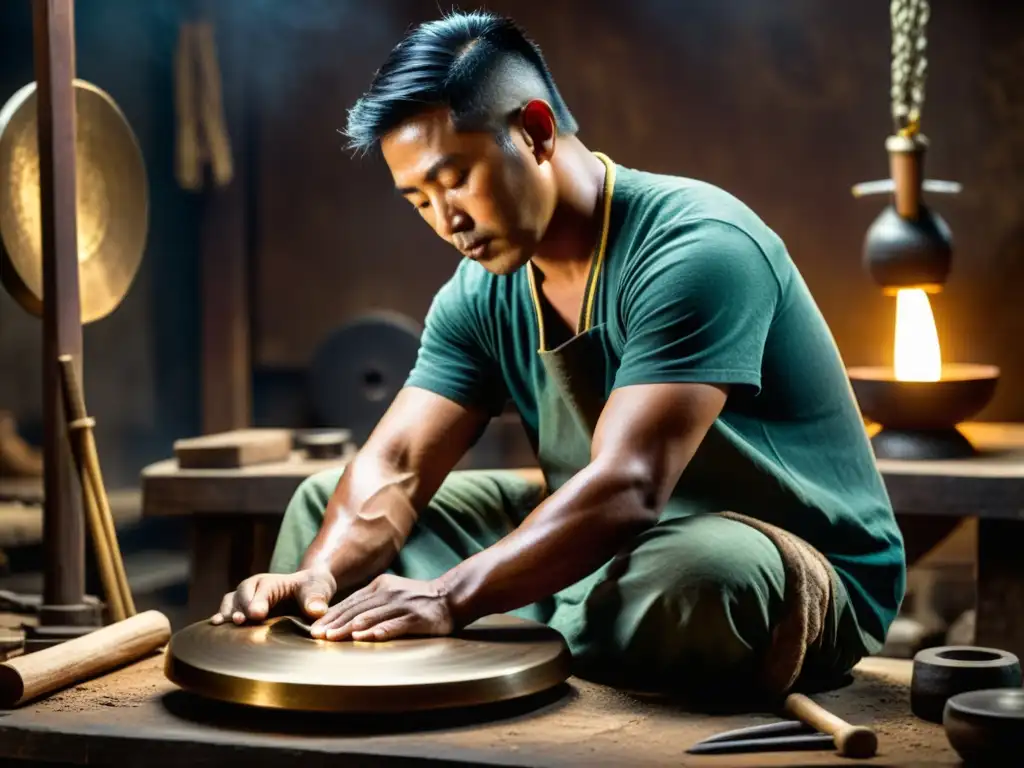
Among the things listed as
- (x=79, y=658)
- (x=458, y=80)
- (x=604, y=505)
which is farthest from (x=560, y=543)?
(x=79, y=658)

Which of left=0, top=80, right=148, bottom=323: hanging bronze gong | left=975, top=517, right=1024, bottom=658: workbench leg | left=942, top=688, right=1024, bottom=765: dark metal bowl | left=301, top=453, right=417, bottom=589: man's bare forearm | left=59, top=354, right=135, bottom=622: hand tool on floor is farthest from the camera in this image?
left=975, top=517, right=1024, bottom=658: workbench leg

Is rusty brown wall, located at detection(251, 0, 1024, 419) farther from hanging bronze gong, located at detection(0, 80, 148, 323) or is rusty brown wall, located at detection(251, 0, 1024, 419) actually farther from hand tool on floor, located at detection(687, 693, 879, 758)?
hand tool on floor, located at detection(687, 693, 879, 758)

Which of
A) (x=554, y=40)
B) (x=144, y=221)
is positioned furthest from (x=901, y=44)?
(x=144, y=221)

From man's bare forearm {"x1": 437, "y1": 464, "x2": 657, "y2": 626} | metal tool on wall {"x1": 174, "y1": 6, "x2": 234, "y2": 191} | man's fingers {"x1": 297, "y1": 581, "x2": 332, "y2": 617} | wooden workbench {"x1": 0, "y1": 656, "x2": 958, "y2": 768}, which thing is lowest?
wooden workbench {"x1": 0, "y1": 656, "x2": 958, "y2": 768}

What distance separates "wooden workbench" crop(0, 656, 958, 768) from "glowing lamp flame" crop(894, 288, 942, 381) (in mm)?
2258

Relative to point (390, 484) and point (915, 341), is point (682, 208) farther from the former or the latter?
point (915, 341)

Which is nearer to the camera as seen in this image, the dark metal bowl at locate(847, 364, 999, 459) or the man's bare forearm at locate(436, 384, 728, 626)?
the man's bare forearm at locate(436, 384, 728, 626)

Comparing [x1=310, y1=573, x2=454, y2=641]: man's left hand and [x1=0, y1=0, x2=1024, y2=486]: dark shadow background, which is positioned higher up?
[x1=0, y1=0, x2=1024, y2=486]: dark shadow background

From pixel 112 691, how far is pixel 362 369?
3710 mm

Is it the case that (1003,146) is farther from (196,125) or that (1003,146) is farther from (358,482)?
(358,482)

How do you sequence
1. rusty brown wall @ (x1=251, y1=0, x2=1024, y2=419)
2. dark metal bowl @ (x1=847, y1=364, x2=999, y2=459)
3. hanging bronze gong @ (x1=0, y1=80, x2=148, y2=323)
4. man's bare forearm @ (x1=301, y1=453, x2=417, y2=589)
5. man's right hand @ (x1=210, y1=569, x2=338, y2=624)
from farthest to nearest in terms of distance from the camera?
1. rusty brown wall @ (x1=251, y1=0, x2=1024, y2=419)
2. dark metal bowl @ (x1=847, y1=364, x2=999, y2=459)
3. hanging bronze gong @ (x1=0, y1=80, x2=148, y2=323)
4. man's bare forearm @ (x1=301, y1=453, x2=417, y2=589)
5. man's right hand @ (x1=210, y1=569, x2=338, y2=624)

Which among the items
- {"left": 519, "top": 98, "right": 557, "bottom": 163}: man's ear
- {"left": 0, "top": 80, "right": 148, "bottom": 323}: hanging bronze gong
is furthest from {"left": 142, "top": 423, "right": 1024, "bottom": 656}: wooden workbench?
{"left": 519, "top": 98, "right": 557, "bottom": 163}: man's ear

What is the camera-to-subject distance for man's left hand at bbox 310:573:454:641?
10.5ft

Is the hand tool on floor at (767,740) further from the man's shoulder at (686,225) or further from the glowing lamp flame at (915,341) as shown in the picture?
the glowing lamp flame at (915,341)
